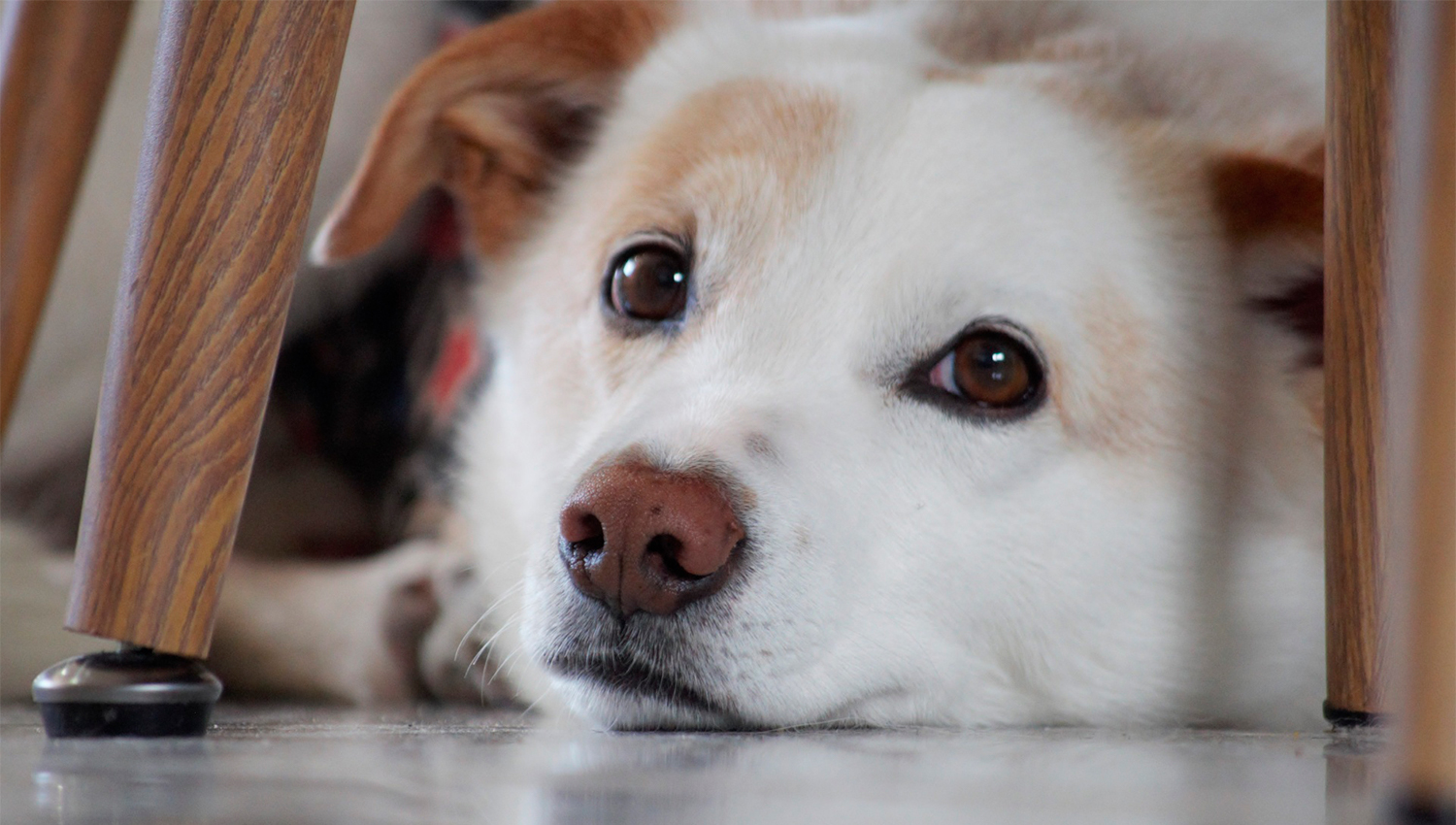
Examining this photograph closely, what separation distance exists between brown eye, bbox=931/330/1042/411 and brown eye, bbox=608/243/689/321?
327 millimetres

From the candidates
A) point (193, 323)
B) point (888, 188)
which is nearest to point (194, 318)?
point (193, 323)

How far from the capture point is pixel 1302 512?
153 centimetres

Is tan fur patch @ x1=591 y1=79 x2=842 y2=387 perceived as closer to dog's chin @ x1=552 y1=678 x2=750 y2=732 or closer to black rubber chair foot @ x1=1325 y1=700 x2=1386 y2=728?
dog's chin @ x1=552 y1=678 x2=750 y2=732

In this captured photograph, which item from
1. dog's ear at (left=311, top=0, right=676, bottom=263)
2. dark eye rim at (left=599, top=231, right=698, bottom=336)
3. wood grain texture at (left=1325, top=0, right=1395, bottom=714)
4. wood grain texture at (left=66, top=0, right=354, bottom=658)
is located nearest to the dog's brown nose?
wood grain texture at (left=66, top=0, right=354, bottom=658)

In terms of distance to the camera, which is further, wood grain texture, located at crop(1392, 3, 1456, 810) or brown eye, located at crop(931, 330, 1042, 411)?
brown eye, located at crop(931, 330, 1042, 411)

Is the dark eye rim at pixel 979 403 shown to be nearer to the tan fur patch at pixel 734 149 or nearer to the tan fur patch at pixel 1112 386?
the tan fur patch at pixel 1112 386

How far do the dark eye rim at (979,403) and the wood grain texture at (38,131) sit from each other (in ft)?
2.73

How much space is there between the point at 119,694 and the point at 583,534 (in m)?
0.39

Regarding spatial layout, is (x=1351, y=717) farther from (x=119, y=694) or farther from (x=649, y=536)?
(x=119, y=694)

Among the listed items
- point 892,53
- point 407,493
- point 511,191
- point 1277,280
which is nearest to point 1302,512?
Answer: point 1277,280

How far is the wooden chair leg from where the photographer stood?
94 cm

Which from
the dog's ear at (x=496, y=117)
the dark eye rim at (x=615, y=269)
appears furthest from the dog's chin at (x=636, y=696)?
the dog's ear at (x=496, y=117)

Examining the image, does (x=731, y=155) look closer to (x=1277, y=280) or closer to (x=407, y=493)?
(x=1277, y=280)

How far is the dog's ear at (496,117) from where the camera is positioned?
164 centimetres
